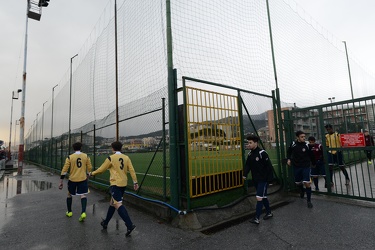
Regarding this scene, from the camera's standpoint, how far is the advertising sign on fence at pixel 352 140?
5336mm

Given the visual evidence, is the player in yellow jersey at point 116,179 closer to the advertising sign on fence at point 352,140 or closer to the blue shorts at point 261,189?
the blue shorts at point 261,189

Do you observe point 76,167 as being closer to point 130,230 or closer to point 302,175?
point 130,230

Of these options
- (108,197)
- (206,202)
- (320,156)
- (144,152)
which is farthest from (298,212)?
(108,197)

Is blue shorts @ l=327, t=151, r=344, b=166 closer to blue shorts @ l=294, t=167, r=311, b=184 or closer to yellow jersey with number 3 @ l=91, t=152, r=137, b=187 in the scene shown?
blue shorts @ l=294, t=167, r=311, b=184

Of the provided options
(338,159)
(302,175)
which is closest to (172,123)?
(302,175)

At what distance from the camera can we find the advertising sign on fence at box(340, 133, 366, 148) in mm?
5336

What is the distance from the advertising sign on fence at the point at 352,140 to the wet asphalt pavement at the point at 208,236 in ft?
4.51

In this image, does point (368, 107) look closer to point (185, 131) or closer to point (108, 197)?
point (185, 131)

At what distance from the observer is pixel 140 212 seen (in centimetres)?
535

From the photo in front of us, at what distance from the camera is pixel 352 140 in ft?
18.1

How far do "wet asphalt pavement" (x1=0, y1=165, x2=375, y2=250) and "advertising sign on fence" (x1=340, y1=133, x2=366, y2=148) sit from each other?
1375mm

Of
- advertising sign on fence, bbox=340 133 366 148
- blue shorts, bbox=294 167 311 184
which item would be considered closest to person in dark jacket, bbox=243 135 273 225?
blue shorts, bbox=294 167 311 184

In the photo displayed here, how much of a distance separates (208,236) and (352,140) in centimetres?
435

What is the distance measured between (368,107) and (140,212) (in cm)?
615
